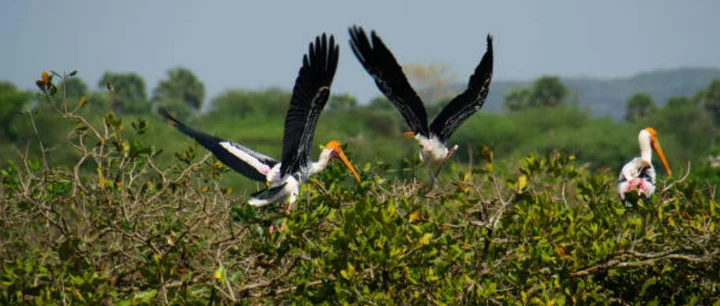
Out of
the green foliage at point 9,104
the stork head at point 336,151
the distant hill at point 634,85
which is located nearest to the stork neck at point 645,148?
the stork head at point 336,151

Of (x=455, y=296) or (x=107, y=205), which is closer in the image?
(x=455, y=296)

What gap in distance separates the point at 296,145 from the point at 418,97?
757 millimetres

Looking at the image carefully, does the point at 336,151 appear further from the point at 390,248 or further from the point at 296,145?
the point at 390,248

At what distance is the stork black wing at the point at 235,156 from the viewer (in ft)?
19.5

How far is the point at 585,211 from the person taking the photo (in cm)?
525

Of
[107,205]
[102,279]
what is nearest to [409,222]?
[102,279]

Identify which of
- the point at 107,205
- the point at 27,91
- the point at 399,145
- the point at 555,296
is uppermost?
the point at 27,91

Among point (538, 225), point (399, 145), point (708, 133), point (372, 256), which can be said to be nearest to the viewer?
point (372, 256)

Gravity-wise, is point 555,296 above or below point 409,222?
below

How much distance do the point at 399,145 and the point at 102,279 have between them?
1187 inches

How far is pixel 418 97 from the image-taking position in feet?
19.1

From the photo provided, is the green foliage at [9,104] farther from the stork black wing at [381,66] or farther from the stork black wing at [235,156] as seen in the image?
the stork black wing at [381,66]

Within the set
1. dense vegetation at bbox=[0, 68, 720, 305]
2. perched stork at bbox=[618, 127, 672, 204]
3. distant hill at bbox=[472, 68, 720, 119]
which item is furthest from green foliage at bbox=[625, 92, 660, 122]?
distant hill at bbox=[472, 68, 720, 119]

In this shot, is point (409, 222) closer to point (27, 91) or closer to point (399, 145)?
point (399, 145)
